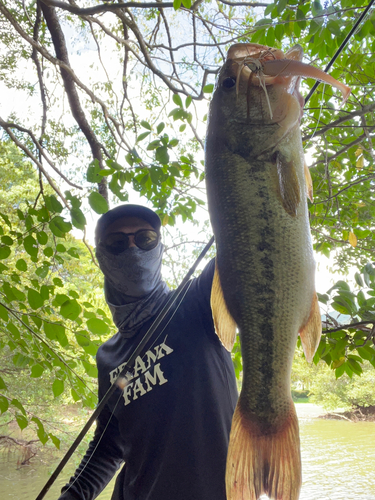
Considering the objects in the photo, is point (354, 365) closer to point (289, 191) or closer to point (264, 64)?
point (289, 191)

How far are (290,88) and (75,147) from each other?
295 inches

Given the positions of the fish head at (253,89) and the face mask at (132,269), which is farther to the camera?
the face mask at (132,269)

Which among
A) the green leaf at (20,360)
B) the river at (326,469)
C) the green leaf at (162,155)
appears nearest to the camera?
the green leaf at (162,155)

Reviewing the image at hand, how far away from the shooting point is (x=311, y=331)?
2.84ft

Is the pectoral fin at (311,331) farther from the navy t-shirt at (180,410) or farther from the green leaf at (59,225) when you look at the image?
the green leaf at (59,225)

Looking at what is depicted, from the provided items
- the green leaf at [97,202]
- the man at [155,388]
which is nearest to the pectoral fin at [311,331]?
the man at [155,388]

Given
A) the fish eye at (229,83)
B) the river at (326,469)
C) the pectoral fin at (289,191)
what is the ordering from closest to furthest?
the pectoral fin at (289,191) → the fish eye at (229,83) → the river at (326,469)

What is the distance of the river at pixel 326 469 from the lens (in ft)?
46.3

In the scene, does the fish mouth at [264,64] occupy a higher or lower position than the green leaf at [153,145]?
lower

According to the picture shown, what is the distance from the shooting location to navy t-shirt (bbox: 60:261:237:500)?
128 centimetres

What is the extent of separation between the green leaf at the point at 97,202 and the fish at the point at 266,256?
116 cm

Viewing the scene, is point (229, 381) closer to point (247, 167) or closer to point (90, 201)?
point (247, 167)

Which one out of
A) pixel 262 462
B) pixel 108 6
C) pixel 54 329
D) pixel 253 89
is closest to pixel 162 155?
pixel 54 329

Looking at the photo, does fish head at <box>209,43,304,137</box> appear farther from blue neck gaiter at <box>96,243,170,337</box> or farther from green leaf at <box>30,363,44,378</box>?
green leaf at <box>30,363,44,378</box>
